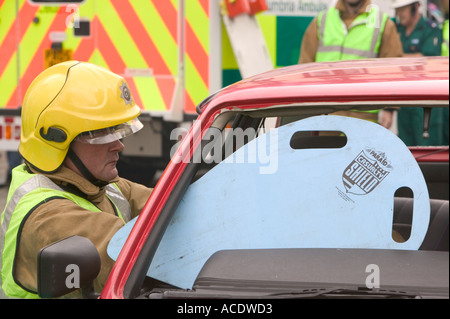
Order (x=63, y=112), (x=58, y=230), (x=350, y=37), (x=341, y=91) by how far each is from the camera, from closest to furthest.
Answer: (x=341, y=91) → (x=58, y=230) → (x=63, y=112) → (x=350, y=37)

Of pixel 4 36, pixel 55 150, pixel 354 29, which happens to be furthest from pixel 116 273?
pixel 4 36

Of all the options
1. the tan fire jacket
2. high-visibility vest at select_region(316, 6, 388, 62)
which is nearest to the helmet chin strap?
the tan fire jacket

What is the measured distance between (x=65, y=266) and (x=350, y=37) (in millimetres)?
3914

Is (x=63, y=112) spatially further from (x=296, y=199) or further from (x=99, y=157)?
(x=296, y=199)

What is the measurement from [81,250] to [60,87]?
78 cm

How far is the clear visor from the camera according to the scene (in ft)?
8.82

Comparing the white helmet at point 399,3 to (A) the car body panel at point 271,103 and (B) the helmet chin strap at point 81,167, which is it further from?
(A) the car body panel at point 271,103

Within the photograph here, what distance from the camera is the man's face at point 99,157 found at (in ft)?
8.87

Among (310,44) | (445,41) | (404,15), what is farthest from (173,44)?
(445,41)

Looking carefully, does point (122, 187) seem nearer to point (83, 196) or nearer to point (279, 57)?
point (83, 196)

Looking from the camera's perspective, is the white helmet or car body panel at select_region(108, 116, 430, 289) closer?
car body panel at select_region(108, 116, 430, 289)

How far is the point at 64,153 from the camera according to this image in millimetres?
2668

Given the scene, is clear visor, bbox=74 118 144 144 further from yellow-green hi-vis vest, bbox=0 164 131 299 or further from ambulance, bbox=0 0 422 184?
ambulance, bbox=0 0 422 184

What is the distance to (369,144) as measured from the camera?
1.99 m
